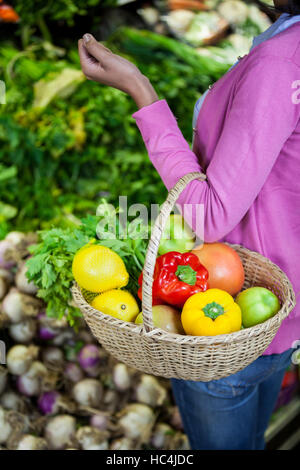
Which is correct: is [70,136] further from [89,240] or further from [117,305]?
[117,305]

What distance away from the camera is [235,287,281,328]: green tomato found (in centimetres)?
100

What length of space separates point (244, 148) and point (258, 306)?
1.16 ft

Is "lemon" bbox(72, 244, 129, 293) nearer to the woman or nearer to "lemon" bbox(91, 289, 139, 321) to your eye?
"lemon" bbox(91, 289, 139, 321)

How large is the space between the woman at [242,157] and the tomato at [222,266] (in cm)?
5

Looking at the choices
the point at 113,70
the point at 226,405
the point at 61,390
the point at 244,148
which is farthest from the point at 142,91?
the point at 61,390

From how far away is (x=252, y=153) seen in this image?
91 cm

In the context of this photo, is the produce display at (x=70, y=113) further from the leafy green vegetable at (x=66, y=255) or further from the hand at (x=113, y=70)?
the hand at (x=113, y=70)

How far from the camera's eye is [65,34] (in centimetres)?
261

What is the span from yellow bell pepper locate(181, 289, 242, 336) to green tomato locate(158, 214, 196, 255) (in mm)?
234

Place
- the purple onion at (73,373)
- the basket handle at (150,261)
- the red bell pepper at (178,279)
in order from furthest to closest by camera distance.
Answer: the purple onion at (73,373), the red bell pepper at (178,279), the basket handle at (150,261)

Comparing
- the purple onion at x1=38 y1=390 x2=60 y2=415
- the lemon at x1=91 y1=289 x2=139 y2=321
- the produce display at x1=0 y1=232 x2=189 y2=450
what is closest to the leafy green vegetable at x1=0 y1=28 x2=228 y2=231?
the produce display at x1=0 y1=232 x2=189 y2=450

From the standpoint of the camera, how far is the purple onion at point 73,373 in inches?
68.3

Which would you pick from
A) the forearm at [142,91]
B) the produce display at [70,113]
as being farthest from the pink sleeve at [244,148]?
the produce display at [70,113]

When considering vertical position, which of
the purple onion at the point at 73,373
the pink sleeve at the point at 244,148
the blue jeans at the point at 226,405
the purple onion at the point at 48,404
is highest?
the pink sleeve at the point at 244,148
